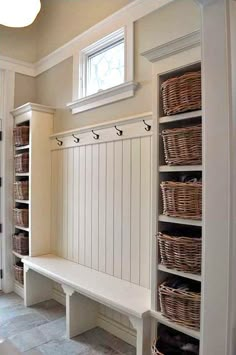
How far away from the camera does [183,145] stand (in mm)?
1674

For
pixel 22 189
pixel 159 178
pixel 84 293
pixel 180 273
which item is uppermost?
pixel 159 178

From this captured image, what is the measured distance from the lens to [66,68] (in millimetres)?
3090

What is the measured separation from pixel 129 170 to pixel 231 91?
3.89 ft

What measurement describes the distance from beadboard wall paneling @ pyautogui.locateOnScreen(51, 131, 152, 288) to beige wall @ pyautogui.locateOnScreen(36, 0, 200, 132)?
0.84ft

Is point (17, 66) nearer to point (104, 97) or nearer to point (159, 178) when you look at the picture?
point (104, 97)

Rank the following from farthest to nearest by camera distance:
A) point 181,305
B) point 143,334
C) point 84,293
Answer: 1. point 84,293
2. point 143,334
3. point 181,305

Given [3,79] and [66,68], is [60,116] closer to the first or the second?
[66,68]

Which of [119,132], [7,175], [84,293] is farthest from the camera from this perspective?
[7,175]

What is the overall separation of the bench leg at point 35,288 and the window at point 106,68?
6.47ft

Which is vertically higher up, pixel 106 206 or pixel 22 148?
pixel 22 148

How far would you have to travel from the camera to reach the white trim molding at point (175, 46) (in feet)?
5.18

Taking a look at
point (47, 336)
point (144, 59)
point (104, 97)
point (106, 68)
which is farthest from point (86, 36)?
point (47, 336)

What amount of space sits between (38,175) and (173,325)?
207cm

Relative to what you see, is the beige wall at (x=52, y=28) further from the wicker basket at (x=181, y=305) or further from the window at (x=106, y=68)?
the wicker basket at (x=181, y=305)
